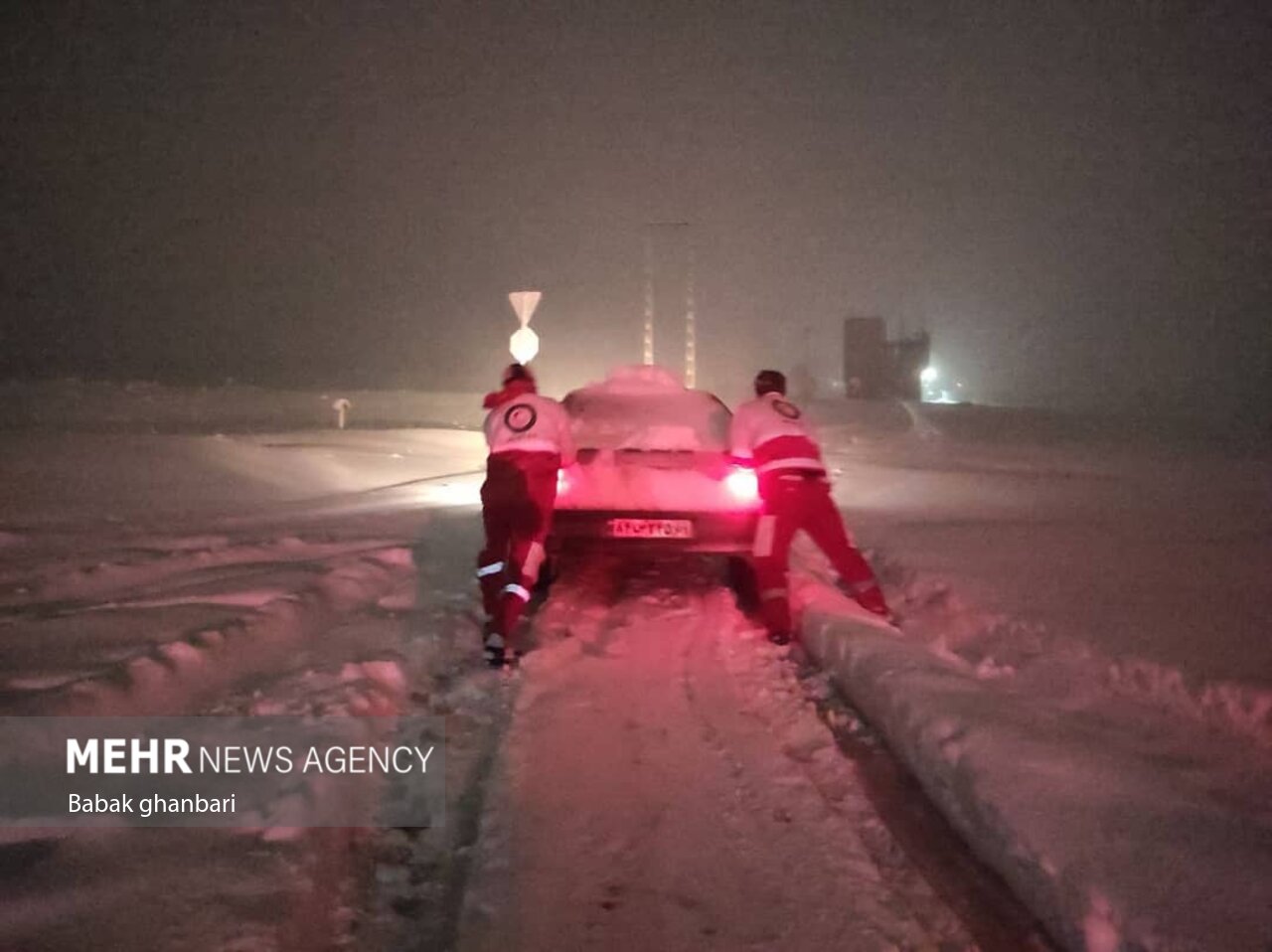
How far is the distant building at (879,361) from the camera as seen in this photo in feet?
223

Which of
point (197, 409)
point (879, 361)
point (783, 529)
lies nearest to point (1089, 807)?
point (783, 529)

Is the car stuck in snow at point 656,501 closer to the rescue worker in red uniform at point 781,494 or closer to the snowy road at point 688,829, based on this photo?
the rescue worker in red uniform at point 781,494

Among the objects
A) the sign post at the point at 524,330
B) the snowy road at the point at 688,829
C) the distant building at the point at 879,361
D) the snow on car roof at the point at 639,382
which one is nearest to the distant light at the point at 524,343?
the sign post at the point at 524,330

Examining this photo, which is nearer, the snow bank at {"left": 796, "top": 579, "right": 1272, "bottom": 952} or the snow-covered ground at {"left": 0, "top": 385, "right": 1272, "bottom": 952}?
the snow bank at {"left": 796, "top": 579, "right": 1272, "bottom": 952}

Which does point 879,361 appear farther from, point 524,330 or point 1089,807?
point 1089,807

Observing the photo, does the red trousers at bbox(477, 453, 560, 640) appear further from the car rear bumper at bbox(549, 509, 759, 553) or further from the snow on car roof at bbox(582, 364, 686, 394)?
the snow on car roof at bbox(582, 364, 686, 394)

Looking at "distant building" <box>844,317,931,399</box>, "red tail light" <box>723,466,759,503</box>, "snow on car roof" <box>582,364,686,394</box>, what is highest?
"distant building" <box>844,317,931,399</box>

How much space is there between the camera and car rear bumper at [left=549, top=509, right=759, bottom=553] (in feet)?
22.2

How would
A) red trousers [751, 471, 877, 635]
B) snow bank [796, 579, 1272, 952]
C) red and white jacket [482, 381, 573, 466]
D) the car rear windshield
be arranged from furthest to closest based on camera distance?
the car rear windshield
red trousers [751, 471, 877, 635]
red and white jacket [482, 381, 573, 466]
snow bank [796, 579, 1272, 952]

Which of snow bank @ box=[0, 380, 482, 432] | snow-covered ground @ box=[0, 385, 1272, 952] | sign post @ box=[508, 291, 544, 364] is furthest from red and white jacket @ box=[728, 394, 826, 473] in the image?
snow bank @ box=[0, 380, 482, 432]

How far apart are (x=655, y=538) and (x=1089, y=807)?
12.1ft

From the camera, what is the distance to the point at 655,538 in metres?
6.81

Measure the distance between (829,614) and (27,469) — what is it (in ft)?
37.9

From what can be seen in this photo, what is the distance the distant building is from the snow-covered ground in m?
57.9
